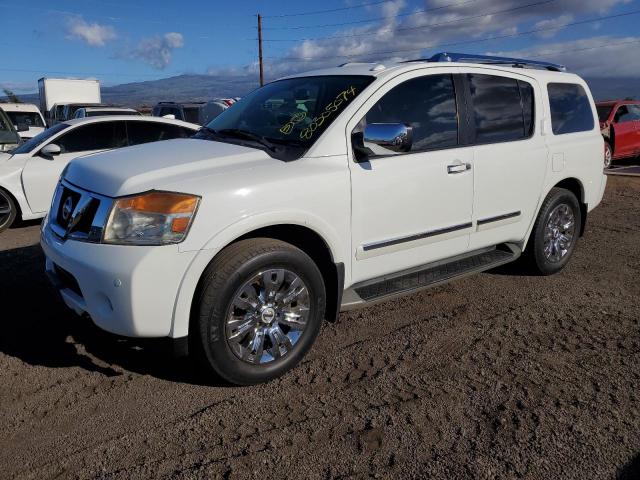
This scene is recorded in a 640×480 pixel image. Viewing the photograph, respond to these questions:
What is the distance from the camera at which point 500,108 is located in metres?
4.32

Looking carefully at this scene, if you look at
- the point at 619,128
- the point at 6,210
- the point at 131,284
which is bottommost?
the point at 6,210

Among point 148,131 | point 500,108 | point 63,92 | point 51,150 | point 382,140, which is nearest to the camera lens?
point 382,140

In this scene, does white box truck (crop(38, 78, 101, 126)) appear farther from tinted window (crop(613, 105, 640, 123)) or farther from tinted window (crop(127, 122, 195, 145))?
tinted window (crop(613, 105, 640, 123))

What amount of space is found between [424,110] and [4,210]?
5.98 m

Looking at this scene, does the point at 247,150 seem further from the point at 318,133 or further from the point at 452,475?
the point at 452,475

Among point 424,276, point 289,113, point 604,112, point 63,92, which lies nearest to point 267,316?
point 424,276

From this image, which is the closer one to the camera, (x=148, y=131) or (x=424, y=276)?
(x=424, y=276)

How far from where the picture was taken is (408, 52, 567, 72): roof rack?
4.20 metres

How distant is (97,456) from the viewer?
254 cm

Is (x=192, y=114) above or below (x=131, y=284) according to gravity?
above

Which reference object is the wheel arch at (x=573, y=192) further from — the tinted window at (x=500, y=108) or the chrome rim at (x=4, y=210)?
the chrome rim at (x=4, y=210)

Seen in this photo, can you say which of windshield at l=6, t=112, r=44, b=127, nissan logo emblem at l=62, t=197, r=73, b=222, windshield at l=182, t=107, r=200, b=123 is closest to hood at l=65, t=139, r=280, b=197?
nissan logo emblem at l=62, t=197, r=73, b=222

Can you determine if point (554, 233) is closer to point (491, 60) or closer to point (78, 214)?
point (491, 60)

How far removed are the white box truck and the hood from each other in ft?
75.1
